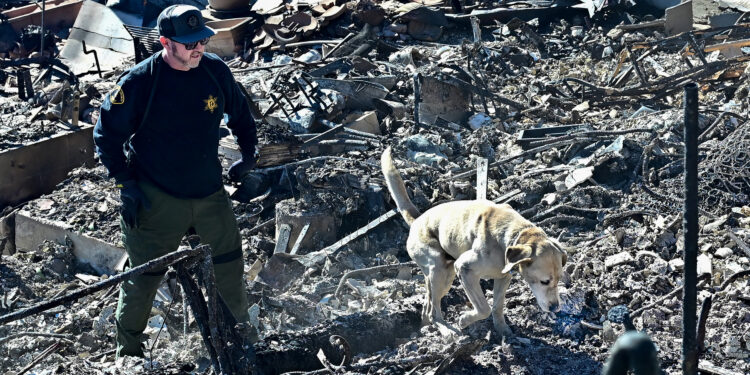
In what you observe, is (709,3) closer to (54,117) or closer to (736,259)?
(736,259)

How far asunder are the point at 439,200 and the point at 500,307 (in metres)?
2.67

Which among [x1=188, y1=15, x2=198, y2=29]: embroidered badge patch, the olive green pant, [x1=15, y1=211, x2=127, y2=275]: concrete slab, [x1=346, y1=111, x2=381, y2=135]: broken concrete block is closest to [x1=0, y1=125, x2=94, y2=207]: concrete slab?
[x1=15, y1=211, x2=127, y2=275]: concrete slab

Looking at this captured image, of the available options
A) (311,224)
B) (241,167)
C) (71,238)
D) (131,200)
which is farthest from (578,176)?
(71,238)

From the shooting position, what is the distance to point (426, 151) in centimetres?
969

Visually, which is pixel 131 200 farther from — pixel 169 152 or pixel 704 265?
pixel 704 265

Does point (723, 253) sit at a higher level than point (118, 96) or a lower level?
lower

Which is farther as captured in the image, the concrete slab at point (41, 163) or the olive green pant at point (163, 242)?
the concrete slab at point (41, 163)

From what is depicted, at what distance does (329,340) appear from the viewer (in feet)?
17.7

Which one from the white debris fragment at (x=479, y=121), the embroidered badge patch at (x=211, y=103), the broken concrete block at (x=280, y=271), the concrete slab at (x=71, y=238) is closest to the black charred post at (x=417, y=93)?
the white debris fragment at (x=479, y=121)

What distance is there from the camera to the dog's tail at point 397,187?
6.20 meters

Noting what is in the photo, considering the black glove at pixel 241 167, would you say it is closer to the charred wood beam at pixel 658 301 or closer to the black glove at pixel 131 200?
the black glove at pixel 131 200

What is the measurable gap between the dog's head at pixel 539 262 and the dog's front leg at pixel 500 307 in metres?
0.36

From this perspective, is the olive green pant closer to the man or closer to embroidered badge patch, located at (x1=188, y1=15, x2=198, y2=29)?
the man

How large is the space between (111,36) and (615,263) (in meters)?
13.5
